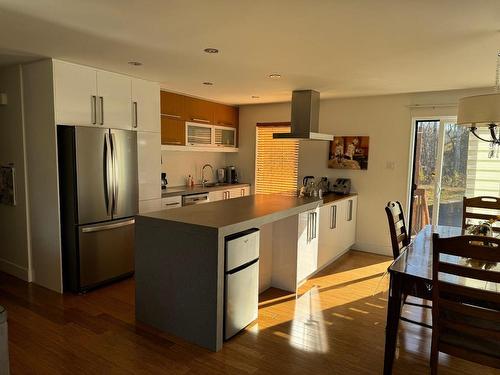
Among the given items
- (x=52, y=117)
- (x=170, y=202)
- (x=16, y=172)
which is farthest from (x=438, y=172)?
(x=16, y=172)

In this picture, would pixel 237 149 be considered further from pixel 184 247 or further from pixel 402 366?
pixel 402 366

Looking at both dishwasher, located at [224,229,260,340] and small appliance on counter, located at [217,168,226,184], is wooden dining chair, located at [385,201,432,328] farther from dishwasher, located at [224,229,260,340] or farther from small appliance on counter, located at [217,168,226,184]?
small appliance on counter, located at [217,168,226,184]

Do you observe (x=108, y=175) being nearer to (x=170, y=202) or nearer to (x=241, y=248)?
(x=170, y=202)

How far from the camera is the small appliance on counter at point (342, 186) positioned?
16.9ft

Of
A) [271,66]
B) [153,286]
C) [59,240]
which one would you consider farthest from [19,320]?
[271,66]

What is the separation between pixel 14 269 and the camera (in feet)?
12.6

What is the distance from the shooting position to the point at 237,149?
6180mm

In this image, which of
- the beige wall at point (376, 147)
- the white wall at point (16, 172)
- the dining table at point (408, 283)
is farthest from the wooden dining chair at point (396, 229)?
the white wall at point (16, 172)

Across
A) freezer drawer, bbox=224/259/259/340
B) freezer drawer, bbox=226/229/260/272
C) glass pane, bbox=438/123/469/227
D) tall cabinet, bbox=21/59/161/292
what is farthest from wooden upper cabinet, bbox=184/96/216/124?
glass pane, bbox=438/123/469/227

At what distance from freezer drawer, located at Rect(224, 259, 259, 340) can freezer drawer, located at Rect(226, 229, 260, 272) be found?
69 millimetres

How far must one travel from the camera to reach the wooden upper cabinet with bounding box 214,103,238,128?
566 centimetres

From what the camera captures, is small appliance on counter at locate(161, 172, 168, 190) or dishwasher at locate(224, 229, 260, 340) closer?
dishwasher at locate(224, 229, 260, 340)

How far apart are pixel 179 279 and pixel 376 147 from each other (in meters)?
3.59

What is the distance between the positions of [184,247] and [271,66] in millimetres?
1934
